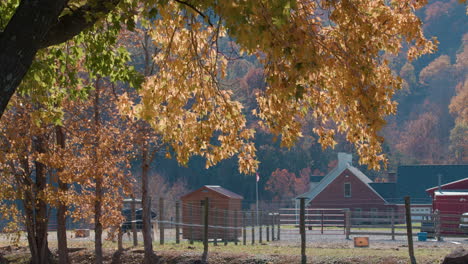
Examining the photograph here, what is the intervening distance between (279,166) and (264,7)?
3501 inches

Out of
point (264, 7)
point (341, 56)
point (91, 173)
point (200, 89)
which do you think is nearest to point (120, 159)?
point (91, 173)

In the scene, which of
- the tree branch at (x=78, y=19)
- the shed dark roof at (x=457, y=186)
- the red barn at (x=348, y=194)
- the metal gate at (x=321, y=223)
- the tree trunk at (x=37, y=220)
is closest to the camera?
the tree branch at (x=78, y=19)

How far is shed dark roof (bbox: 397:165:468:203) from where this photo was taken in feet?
248

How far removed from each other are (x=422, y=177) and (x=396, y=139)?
49242mm

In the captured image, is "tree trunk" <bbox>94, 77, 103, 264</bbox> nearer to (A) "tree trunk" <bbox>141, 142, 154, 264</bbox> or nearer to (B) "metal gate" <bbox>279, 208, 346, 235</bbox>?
(A) "tree trunk" <bbox>141, 142, 154, 264</bbox>

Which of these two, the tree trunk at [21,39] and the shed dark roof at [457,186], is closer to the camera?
the tree trunk at [21,39]

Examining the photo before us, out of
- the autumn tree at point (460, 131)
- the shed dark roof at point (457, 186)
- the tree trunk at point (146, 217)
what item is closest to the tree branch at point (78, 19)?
the tree trunk at point (146, 217)

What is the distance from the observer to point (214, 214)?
35.2m

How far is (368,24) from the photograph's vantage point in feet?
42.6

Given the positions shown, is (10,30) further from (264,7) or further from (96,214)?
(96,214)

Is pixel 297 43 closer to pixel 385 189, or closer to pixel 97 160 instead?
pixel 97 160

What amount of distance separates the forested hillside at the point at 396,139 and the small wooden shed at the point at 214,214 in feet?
111

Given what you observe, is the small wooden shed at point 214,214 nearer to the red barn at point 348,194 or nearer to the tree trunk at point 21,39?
the tree trunk at point 21,39

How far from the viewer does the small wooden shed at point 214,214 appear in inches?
1302
